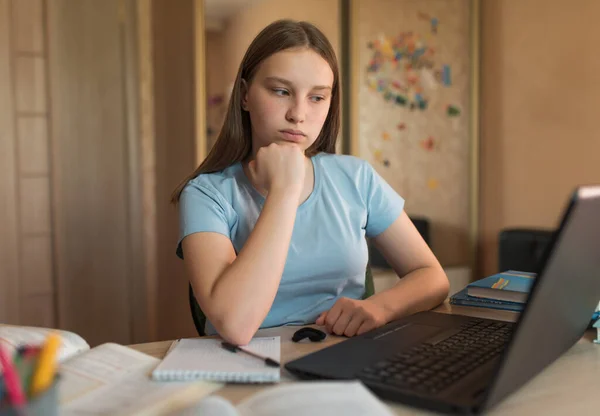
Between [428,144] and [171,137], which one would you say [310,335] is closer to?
[171,137]

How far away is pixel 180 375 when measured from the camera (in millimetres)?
795

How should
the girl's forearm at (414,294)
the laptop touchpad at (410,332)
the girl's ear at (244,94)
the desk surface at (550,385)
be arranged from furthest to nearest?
the girl's ear at (244,94) → the girl's forearm at (414,294) → the laptop touchpad at (410,332) → the desk surface at (550,385)

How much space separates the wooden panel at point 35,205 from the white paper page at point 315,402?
2.25m

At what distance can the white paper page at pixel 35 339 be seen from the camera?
95cm

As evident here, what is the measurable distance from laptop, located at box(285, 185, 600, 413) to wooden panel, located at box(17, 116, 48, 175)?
2.10 metres

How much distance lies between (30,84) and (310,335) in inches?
82.8

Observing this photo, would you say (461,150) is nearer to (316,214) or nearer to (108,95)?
(108,95)

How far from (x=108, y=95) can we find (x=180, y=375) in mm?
2243

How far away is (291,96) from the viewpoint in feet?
4.31

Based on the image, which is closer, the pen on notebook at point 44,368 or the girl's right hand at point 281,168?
the pen on notebook at point 44,368

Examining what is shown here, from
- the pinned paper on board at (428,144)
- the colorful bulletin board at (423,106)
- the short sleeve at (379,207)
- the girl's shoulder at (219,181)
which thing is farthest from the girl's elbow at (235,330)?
the pinned paper on board at (428,144)

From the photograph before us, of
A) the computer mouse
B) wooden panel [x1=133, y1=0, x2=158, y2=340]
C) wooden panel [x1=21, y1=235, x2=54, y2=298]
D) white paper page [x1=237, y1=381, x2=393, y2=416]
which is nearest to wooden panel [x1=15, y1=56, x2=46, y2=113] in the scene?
wooden panel [x1=133, y1=0, x2=158, y2=340]

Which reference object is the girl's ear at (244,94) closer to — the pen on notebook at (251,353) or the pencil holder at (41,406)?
the pen on notebook at (251,353)

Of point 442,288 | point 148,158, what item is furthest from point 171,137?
point 442,288
